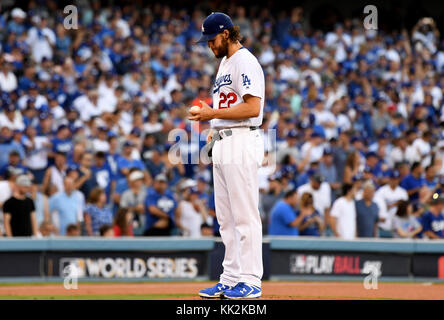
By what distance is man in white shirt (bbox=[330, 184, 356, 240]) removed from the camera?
13.7 metres

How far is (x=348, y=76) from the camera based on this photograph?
67.3 ft

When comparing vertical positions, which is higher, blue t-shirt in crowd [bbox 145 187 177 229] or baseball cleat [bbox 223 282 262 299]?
blue t-shirt in crowd [bbox 145 187 177 229]

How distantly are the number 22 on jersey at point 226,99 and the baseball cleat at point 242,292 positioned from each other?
1.47 m

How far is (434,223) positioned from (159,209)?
4350mm

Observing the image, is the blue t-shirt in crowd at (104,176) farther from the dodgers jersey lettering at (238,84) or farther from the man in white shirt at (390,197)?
the dodgers jersey lettering at (238,84)

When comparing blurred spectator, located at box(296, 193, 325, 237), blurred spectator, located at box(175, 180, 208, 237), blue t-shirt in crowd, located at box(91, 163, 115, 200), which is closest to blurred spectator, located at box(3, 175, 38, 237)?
blue t-shirt in crowd, located at box(91, 163, 115, 200)

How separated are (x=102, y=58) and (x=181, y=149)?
134 inches

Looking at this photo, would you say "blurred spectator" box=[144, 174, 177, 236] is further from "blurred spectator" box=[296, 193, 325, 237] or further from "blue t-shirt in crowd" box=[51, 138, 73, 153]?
"blurred spectator" box=[296, 193, 325, 237]

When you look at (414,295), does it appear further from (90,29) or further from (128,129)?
(90,29)

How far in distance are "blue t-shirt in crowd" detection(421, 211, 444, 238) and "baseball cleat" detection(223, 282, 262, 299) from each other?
7370mm

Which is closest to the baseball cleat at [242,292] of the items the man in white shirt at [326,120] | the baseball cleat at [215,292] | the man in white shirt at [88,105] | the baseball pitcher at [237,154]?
the baseball pitcher at [237,154]

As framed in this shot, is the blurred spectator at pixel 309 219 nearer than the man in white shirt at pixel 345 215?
Yes

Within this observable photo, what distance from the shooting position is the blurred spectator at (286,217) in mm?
13133

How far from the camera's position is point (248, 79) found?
23.4ft
